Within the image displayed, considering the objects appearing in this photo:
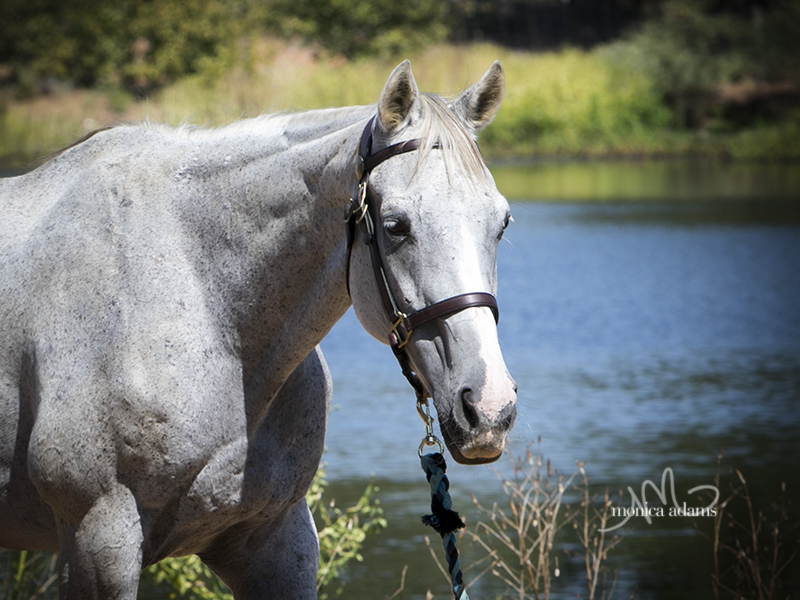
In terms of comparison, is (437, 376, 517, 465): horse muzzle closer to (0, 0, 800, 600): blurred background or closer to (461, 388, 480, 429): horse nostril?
(461, 388, 480, 429): horse nostril

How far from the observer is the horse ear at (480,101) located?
2113 mm

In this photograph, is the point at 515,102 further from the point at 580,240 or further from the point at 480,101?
the point at 480,101

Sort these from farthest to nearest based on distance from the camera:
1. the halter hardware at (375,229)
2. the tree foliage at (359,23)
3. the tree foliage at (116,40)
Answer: the tree foliage at (359,23) → the tree foliage at (116,40) → the halter hardware at (375,229)

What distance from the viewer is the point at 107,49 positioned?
42031 millimetres

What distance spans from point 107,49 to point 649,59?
76.9ft

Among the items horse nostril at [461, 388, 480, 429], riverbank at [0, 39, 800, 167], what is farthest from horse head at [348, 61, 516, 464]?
riverbank at [0, 39, 800, 167]

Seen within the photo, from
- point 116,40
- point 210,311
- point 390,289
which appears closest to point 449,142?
point 390,289

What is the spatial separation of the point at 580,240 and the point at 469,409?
58.4 feet

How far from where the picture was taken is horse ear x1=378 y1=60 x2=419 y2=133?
76.3 inches

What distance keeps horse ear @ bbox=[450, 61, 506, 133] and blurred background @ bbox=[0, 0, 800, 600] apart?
15.6 inches

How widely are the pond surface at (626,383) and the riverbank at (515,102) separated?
17458 mm

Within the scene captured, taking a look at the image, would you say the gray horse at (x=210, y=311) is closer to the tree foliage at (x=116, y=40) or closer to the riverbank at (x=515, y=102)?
the riverbank at (x=515, y=102)

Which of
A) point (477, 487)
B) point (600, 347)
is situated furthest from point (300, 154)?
point (600, 347)

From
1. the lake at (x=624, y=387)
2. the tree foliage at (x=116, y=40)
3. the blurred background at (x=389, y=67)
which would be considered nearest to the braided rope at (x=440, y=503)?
the lake at (x=624, y=387)
